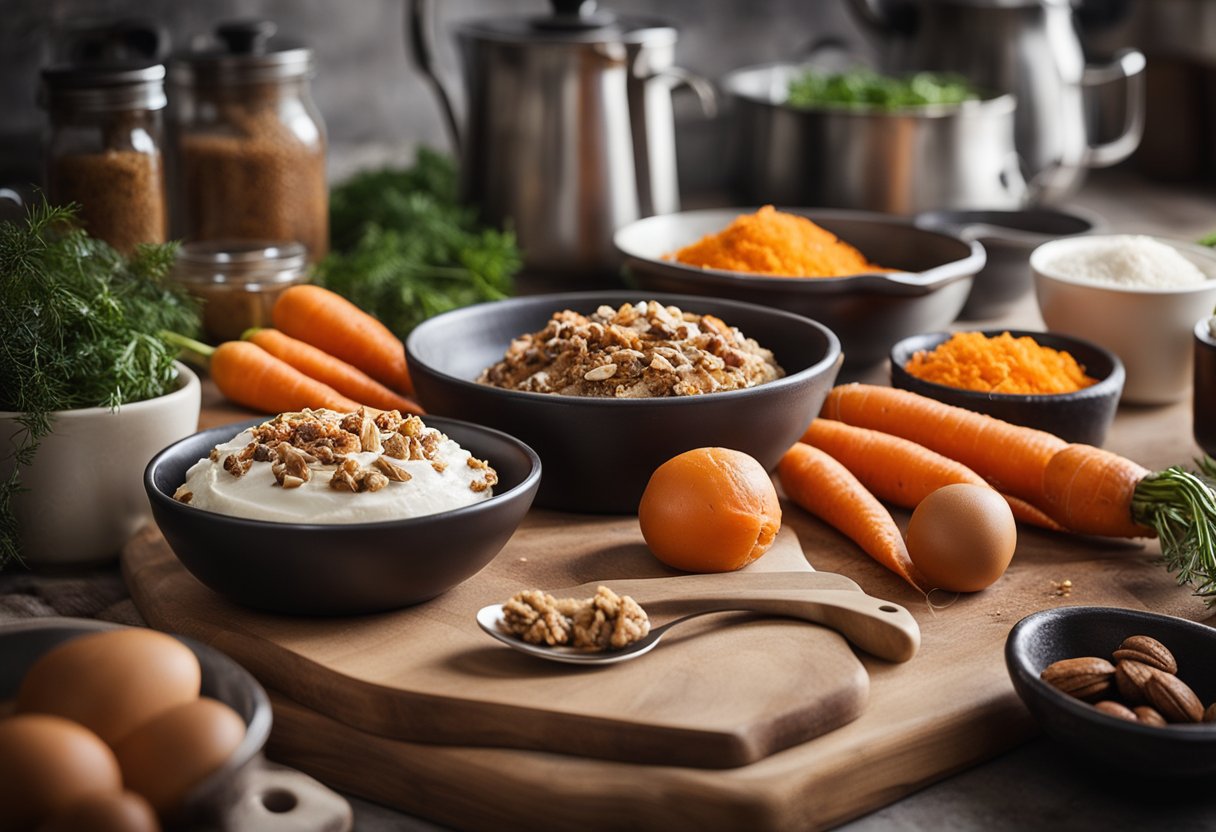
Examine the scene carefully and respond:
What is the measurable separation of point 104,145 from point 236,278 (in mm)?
261

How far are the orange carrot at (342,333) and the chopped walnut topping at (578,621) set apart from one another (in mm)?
804

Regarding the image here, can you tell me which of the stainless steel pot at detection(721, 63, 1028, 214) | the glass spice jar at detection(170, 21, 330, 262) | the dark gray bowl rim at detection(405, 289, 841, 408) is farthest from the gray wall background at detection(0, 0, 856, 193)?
the dark gray bowl rim at detection(405, 289, 841, 408)

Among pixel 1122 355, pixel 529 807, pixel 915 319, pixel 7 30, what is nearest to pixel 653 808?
pixel 529 807

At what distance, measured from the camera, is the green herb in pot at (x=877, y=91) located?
8.65 feet

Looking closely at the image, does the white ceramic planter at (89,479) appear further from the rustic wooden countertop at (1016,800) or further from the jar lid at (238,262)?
the jar lid at (238,262)

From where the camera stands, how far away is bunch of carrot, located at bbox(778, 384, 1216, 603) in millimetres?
1472

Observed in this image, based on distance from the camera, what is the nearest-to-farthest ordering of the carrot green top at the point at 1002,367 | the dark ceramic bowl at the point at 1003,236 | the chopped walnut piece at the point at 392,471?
the chopped walnut piece at the point at 392,471
the carrot green top at the point at 1002,367
the dark ceramic bowl at the point at 1003,236

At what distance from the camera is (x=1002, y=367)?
1779 mm

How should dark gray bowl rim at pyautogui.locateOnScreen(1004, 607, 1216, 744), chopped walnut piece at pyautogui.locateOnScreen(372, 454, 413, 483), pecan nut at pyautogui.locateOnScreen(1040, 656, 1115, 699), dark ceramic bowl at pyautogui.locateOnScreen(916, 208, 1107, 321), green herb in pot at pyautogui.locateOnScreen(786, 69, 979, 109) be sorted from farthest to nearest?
green herb in pot at pyautogui.locateOnScreen(786, 69, 979, 109), dark ceramic bowl at pyautogui.locateOnScreen(916, 208, 1107, 321), chopped walnut piece at pyautogui.locateOnScreen(372, 454, 413, 483), pecan nut at pyautogui.locateOnScreen(1040, 656, 1115, 699), dark gray bowl rim at pyautogui.locateOnScreen(1004, 607, 1216, 744)

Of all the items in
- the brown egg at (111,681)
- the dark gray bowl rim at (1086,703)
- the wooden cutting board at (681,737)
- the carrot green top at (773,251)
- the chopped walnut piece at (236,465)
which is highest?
the carrot green top at (773,251)

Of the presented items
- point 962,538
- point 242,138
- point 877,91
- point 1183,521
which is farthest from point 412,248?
point 1183,521

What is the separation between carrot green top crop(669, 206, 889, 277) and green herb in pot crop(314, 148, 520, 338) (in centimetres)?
37

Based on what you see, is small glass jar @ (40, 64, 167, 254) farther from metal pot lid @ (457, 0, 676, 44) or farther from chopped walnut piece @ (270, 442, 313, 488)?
chopped walnut piece @ (270, 442, 313, 488)

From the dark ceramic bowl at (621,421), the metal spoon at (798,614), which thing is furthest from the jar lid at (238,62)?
the metal spoon at (798,614)
